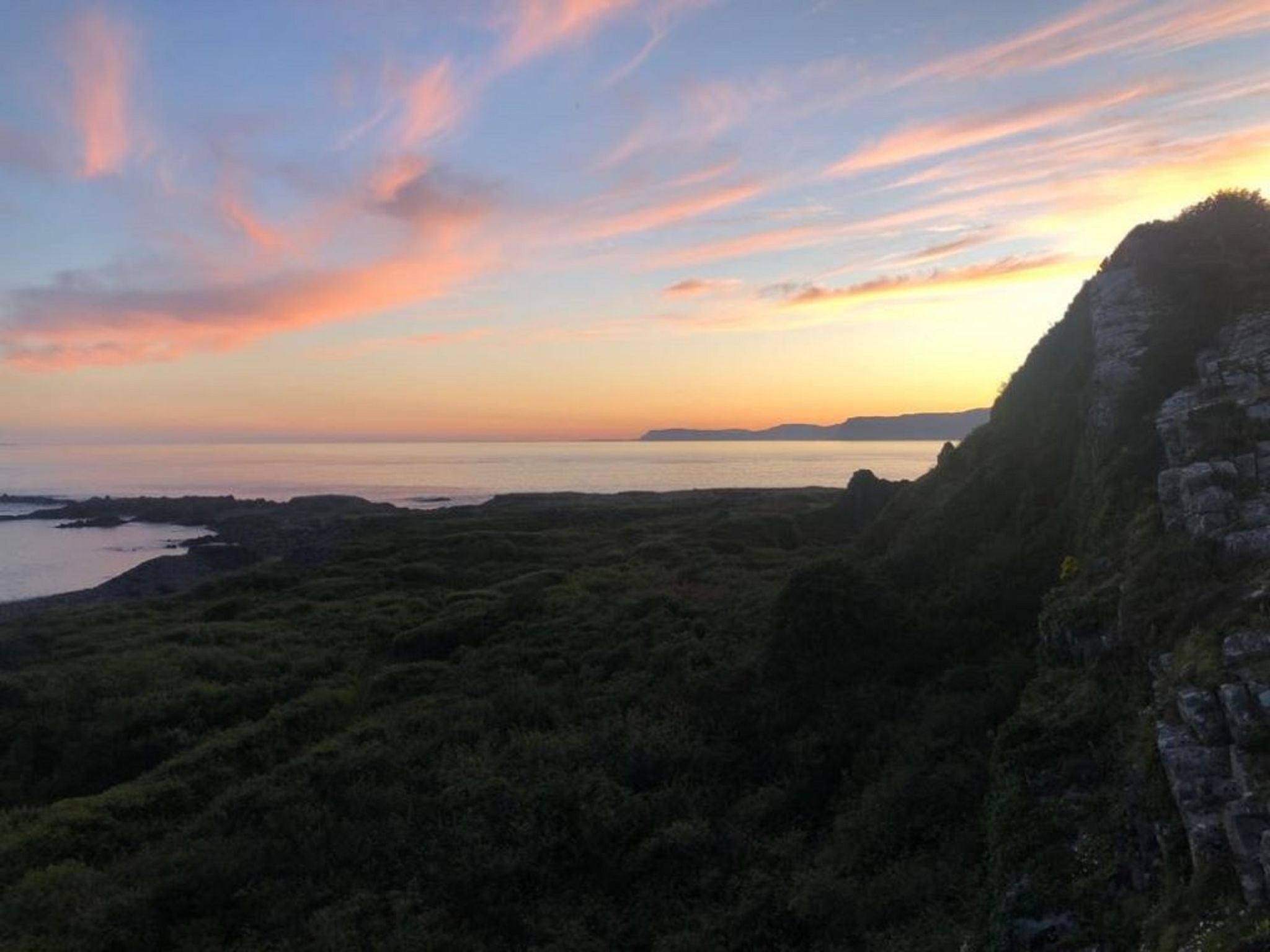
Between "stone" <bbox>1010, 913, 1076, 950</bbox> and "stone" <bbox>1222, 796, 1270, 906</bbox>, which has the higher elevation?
"stone" <bbox>1222, 796, 1270, 906</bbox>

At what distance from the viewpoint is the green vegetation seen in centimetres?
1116

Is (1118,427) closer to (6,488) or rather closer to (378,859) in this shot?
(378,859)

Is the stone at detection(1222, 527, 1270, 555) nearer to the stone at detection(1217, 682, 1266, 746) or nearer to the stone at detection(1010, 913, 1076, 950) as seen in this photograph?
the stone at detection(1217, 682, 1266, 746)

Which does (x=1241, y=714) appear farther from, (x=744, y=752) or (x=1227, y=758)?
(x=744, y=752)

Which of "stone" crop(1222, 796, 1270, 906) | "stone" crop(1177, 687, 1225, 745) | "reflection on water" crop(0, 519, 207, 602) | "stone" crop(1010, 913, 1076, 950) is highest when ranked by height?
"stone" crop(1177, 687, 1225, 745)

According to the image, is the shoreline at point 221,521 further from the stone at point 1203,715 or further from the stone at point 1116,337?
the stone at point 1203,715

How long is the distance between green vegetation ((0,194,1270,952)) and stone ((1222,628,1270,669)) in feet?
1.19

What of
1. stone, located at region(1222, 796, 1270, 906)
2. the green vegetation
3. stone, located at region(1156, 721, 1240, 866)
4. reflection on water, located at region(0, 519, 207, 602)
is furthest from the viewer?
reflection on water, located at region(0, 519, 207, 602)

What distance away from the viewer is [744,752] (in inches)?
716

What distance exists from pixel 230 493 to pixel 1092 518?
166m

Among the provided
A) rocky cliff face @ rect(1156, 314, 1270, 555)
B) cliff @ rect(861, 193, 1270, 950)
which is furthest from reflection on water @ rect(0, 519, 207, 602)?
rocky cliff face @ rect(1156, 314, 1270, 555)

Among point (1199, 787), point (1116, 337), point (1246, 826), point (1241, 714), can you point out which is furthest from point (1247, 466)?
point (1116, 337)

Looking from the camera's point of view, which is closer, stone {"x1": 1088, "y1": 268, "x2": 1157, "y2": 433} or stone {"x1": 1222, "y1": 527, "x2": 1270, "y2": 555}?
stone {"x1": 1222, "y1": 527, "x2": 1270, "y2": 555}

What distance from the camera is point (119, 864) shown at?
17.1 meters
